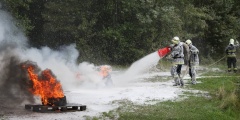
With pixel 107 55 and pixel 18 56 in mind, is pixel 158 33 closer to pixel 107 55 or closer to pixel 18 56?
pixel 107 55

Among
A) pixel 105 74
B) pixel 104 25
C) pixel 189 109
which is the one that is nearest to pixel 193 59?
pixel 105 74

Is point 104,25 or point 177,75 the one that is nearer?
point 177,75

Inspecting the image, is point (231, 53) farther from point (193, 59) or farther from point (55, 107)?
point (55, 107)

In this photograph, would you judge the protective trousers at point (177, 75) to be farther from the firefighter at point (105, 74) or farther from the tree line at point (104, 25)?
the tree line at point (104, 25)

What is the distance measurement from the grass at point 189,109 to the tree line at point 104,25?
57.0 ft

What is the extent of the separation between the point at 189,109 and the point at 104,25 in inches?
844

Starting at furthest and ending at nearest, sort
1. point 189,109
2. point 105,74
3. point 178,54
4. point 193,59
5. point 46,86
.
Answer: point 193,59 → point 105,74 → point 178,54 → point 189,109 → point 46,86

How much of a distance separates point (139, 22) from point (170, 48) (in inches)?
556

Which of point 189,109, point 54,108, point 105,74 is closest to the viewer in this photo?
point 54,108

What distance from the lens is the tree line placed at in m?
30.2

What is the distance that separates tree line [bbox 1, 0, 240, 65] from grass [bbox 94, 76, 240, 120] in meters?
17.4

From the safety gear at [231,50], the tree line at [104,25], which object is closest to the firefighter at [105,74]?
the safety gear at [231,50]

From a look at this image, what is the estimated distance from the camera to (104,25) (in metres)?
31.7

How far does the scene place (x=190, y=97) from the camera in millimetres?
13234
